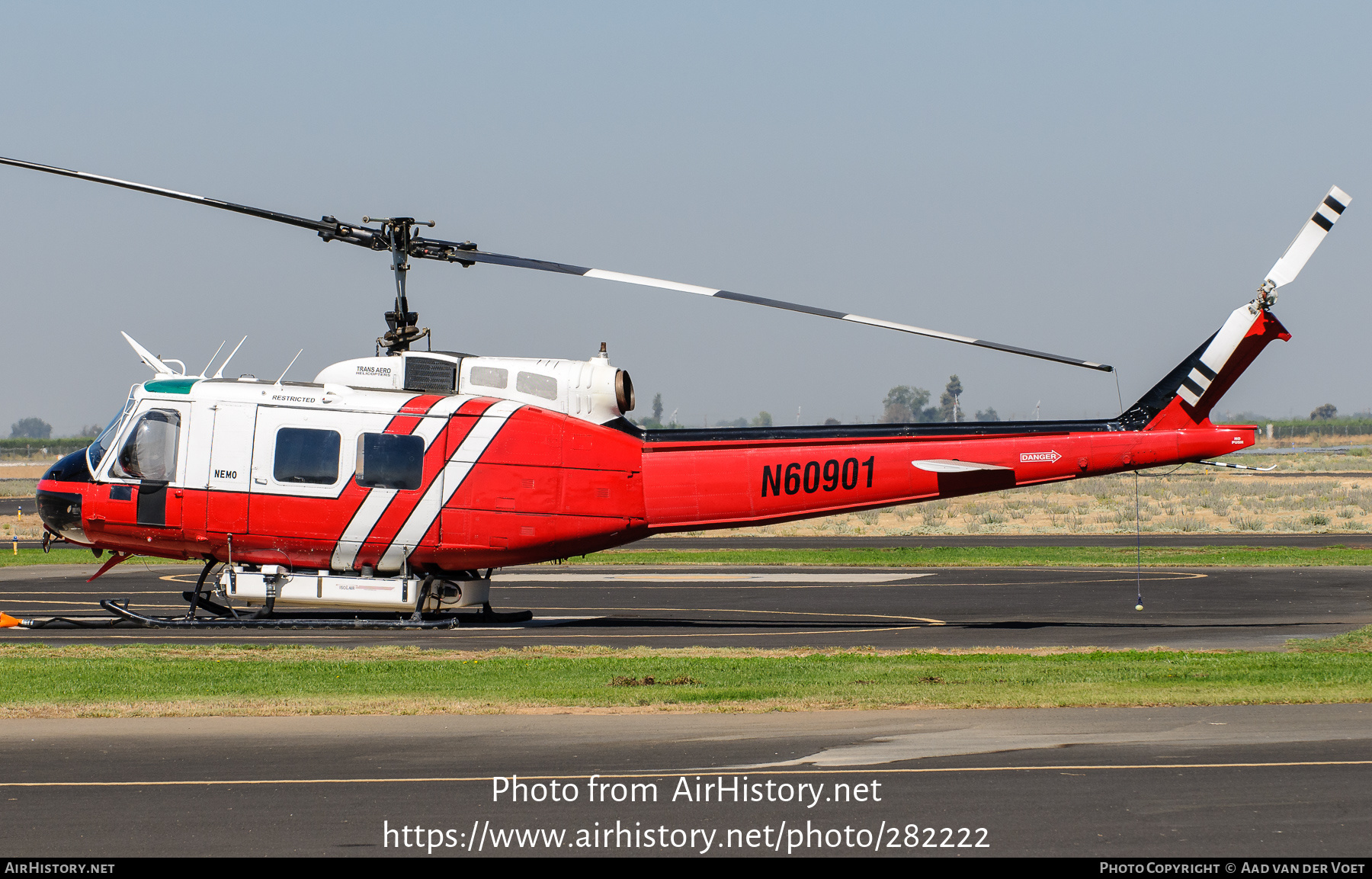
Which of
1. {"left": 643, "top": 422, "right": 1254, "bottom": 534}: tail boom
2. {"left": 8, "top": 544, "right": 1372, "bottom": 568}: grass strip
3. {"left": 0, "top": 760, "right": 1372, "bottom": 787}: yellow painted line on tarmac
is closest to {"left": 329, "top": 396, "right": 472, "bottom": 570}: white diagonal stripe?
{"left": 643, "top": 422, "right": 1254, "bottom": 534}: tail boom

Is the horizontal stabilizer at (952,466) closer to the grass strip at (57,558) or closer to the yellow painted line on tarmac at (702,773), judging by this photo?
the yellow painted line on tarmac at (702,773)

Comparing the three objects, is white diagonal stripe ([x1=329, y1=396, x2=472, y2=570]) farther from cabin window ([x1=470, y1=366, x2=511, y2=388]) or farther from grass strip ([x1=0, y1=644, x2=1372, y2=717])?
grass strip ([x1=0, y1=644, x2=1372, y2=717])

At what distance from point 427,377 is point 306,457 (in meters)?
2.17

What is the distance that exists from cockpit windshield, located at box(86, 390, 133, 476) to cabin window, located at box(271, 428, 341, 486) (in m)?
2.69

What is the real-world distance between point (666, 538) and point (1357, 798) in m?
40.4

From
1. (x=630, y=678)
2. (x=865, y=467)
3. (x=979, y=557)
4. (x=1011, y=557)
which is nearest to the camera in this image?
(x=630, y=678)

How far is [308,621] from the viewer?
21.6m

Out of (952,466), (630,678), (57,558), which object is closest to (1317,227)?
(952,466)

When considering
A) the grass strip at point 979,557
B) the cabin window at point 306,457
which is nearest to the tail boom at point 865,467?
the cabin window at point 306,457

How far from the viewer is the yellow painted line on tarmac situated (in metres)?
10.4

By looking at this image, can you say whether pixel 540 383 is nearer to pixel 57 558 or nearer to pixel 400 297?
pixel 400 297

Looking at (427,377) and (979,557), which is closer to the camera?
(427,377)

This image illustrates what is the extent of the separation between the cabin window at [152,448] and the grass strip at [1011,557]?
13419mm

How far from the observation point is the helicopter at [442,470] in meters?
20.0
